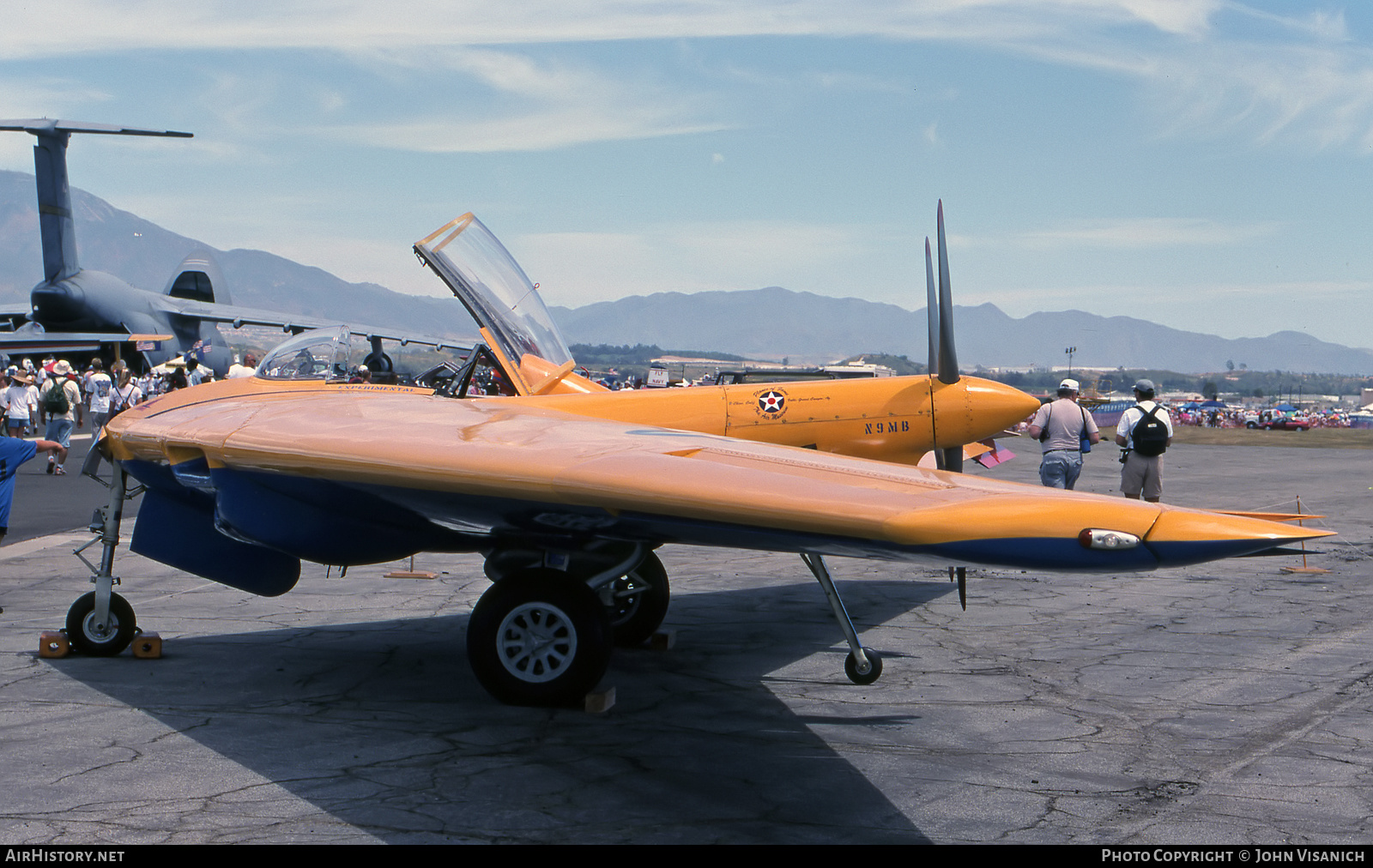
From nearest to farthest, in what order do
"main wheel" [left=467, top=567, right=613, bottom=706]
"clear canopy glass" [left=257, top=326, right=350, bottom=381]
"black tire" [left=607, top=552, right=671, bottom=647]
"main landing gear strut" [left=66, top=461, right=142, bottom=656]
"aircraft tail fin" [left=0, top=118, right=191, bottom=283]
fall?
"main wheel" [left=467, top=567, right=613, bottom=706] → "main landing gear strut" [left=66, top=461, right=142, bottom=656] → "black tire" [left=607, top=552, right=671, bottom=647] → "clear canopy glass" [left=257, top=326, right=350, bottom=381] → "aircraft tail fin" [left=0, top=118, right=191, bottom=283]

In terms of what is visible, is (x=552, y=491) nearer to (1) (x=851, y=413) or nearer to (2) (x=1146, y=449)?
(1) (x=851, y=413)

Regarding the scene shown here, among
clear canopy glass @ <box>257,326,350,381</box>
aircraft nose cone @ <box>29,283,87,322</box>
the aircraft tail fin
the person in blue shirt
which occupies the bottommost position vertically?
the person in blue shirt

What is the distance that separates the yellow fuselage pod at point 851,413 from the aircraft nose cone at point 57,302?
47472 millimetres

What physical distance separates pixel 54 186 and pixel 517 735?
1997 inches

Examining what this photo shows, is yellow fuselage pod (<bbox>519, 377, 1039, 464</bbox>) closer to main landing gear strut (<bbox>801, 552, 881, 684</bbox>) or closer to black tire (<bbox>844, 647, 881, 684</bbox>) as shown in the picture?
main landing gear strut (<bbox>801, 552, 881, 684</bbox>)

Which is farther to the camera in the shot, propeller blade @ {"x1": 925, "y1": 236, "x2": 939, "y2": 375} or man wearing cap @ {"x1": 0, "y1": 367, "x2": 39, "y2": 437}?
man wearing cap @ {"x1": 0, "y1": 367, "x2": 39, "y2": 437}

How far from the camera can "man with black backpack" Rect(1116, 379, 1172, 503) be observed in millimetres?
12352

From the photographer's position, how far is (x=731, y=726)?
6184mm

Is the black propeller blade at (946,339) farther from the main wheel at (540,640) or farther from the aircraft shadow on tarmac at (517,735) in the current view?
the main wheel at (540,640)

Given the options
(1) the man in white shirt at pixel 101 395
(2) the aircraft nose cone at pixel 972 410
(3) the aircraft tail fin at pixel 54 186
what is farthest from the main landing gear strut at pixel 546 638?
(3) the aircraft tail fin at pixel 54 186

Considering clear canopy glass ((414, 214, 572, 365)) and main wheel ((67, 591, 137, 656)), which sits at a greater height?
clear canopy glass ((414, 214, 572, 365))

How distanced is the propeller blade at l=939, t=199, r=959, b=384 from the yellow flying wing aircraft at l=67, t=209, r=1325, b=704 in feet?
0.40

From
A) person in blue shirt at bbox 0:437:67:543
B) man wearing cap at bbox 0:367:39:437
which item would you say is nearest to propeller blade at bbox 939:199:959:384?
person in blue shirt at bbox 0:437:67:543
